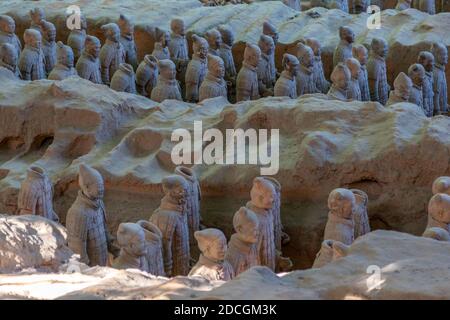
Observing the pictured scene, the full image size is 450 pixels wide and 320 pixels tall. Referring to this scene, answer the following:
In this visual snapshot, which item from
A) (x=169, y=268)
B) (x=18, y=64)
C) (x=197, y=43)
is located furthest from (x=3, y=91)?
(x=169, y=268)

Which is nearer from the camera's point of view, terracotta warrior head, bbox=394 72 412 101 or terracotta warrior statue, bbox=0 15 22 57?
terracotta warrior head, bbox=394 72 412 101

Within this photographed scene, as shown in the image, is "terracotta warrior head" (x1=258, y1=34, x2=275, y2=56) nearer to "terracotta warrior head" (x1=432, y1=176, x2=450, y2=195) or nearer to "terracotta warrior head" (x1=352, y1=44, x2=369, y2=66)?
"terracotta warrior head" (x1=352, y1=44, x2=369, y2=66)

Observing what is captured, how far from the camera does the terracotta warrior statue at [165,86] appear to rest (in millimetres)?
9266

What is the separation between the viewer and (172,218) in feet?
20.9

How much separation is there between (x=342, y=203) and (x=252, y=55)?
3841 mm

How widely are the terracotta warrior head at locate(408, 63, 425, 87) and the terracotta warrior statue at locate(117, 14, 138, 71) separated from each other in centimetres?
337

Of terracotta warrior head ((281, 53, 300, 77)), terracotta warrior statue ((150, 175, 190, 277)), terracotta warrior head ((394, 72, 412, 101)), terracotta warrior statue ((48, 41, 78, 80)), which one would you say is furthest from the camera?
terracotta warrior statue ((48, 41, 78, 80))

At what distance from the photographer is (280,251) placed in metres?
6.62

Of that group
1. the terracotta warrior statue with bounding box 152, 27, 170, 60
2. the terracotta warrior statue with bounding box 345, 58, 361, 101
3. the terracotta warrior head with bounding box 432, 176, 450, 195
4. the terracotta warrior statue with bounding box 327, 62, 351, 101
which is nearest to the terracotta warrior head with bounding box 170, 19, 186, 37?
the terracotta warrior statue with bounding box 152, 27, 170, 60

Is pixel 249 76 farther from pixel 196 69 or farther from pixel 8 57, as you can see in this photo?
pixel 8 57

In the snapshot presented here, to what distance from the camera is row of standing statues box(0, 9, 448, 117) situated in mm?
9180

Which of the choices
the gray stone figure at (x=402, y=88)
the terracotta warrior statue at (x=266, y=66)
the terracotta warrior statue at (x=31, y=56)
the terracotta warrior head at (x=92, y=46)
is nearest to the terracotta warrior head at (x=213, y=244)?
the gray stone figure at (x=402, y=88)

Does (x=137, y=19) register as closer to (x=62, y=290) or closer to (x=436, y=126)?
(x=436, y=126)

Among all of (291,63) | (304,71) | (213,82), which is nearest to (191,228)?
(213,82)
